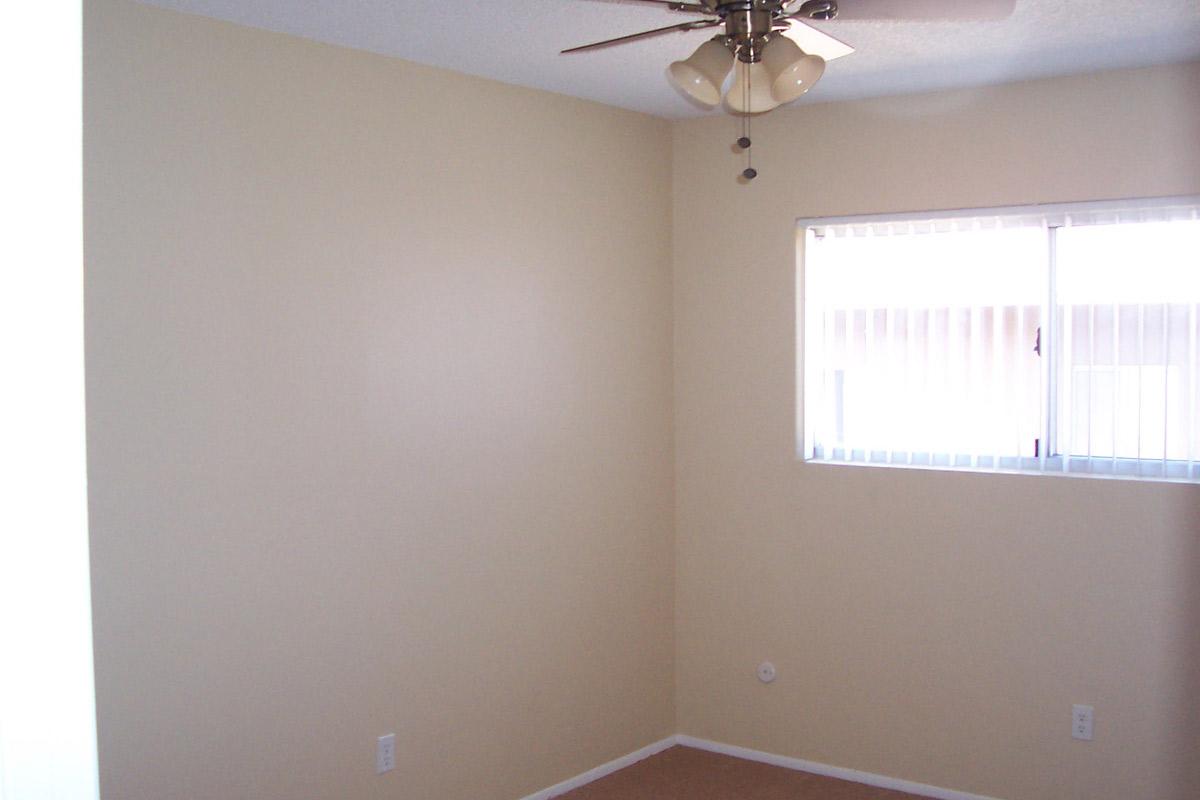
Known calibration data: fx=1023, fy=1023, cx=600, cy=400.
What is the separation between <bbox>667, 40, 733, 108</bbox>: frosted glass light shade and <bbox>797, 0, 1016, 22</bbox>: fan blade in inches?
6.6

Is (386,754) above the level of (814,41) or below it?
below

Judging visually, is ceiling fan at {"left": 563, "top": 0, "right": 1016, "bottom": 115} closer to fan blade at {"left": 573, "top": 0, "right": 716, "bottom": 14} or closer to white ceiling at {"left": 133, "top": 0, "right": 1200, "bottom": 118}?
fan blade at {"left": 573, "top": 0, "right": 716, "bottom": 14}

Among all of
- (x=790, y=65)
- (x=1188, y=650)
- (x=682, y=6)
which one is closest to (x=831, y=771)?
(x=1188, y=650)

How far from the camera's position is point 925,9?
6.52ft

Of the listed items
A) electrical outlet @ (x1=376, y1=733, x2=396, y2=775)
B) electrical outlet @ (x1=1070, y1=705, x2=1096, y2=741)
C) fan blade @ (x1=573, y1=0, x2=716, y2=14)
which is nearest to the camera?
fan blade @ (x1=573, y1=0, x2=716, y2=14)

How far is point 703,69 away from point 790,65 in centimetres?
18

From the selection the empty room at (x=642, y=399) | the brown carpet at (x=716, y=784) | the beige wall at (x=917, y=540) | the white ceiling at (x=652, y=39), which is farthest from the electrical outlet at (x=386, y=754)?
the white ceiling at (x=652, y=39)

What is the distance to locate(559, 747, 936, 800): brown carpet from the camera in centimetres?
366

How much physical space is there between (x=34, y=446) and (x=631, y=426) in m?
3.58

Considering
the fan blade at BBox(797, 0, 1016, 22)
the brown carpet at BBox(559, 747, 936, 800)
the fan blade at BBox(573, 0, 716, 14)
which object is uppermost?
the fan blade at BBox(797, 0, 1016, 22)

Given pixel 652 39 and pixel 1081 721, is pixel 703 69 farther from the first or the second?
pixel 1081 721

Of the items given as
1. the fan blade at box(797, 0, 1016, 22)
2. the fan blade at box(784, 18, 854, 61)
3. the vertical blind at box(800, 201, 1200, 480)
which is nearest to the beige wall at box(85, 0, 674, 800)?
the vertical blind at box(800, 201, 1200, 480)

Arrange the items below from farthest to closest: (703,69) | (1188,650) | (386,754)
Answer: (1188,650), (386,754), (703,69)

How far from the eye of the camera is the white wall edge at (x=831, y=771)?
11.9ft
